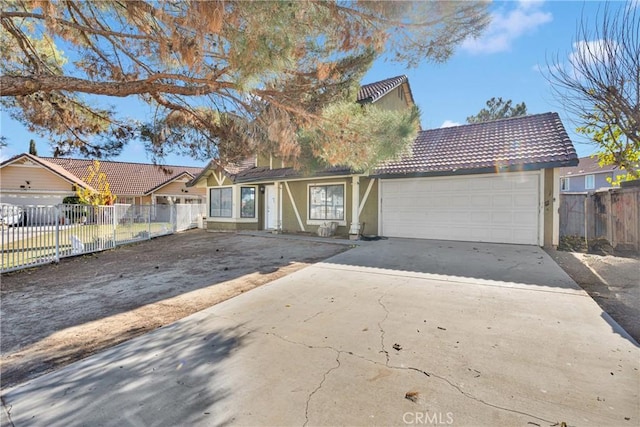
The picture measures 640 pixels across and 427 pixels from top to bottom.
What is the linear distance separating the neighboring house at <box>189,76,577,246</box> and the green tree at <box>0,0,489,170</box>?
135 cm

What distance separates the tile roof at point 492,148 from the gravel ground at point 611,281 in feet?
8.12

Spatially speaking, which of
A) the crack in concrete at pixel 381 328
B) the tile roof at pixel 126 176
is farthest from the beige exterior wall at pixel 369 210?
the tile roof at pixel 126 176

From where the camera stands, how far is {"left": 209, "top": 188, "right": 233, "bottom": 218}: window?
15.9 m

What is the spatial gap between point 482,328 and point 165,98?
7.07 metres

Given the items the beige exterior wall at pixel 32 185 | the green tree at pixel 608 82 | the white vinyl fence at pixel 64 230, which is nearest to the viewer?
the green tree at pixel 608 82

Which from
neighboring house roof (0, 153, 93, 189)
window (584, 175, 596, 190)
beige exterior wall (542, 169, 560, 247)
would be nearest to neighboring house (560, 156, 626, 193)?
window (584, 175, 596, 190)

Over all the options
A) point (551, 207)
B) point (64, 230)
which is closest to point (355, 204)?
point (551, 207)

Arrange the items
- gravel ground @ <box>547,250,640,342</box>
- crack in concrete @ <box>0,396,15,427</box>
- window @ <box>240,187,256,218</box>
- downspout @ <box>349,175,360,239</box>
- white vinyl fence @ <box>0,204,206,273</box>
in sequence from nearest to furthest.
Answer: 1. crack in concrete @ <box>0,396,15,427</box>
2. gravel ground @ <box>547,250,640,342</box>
3. white vinyl fence @ <box>0,204,206,273</box>
4. downspout @ <box>349,175,360,239</box>
5. window @ <box>240,187,256,218</box>

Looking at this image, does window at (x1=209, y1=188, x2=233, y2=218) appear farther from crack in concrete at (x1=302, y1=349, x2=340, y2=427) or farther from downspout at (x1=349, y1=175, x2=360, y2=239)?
crack in concrete at (x1=302, y1=349, x2=340, y2=427)

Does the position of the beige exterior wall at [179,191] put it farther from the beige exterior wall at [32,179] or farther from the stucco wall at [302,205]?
the stucco wall at [302,205]

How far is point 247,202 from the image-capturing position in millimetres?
15414

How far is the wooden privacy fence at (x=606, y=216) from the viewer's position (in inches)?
316

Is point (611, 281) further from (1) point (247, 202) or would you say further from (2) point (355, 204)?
(1) point (247, 202)

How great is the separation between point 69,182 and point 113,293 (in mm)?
24141
